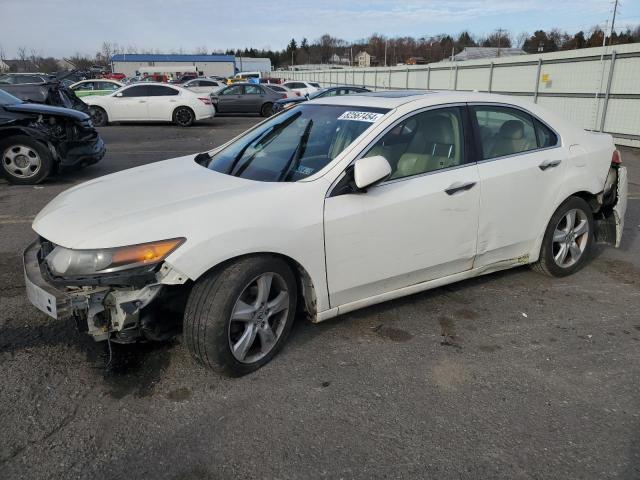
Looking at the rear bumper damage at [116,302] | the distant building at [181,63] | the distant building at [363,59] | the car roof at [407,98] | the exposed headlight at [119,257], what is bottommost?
the rear bumper damage at [116,302]

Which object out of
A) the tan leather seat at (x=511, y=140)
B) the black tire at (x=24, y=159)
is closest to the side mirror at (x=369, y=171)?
the tan leather seat at (x=511, y=140)

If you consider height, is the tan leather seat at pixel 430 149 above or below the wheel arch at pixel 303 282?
above

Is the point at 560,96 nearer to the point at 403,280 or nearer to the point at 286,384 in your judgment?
the point at 403,280

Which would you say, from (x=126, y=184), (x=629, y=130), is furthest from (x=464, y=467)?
(x=629, y=130)

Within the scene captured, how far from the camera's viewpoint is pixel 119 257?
2701 mm

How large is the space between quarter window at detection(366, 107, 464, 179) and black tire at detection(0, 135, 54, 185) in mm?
6776

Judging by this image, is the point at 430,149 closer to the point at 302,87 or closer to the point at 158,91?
the point at 158,91

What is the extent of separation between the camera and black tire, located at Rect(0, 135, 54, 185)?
8.13 meters

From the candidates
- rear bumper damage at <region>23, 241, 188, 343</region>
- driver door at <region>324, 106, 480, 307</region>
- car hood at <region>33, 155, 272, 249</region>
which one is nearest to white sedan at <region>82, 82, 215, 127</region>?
car hood at <region>33, 155, 272, 249</region>

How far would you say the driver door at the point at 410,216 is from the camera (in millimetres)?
3240

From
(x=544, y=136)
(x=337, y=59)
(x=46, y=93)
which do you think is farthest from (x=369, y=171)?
(x=337, y=59)

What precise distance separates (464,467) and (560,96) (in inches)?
610

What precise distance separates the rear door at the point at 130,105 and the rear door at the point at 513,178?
56.1ft

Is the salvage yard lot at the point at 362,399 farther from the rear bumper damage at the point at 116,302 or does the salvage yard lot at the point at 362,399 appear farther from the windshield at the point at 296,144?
the windshield at the point at 296,144
